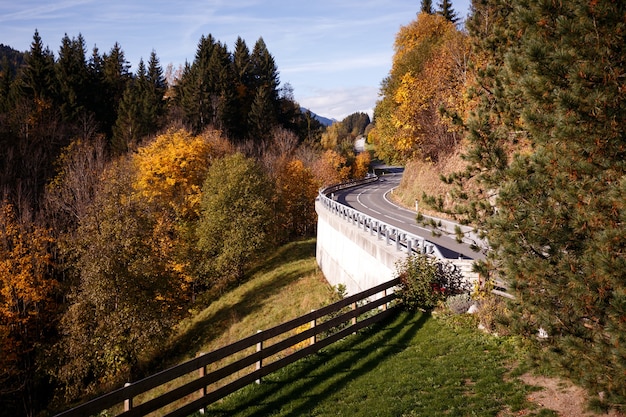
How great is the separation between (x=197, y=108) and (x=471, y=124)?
2405 inches

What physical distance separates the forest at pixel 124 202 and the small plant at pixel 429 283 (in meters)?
15.1

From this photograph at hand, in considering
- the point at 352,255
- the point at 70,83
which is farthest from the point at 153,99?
the point at 352,255

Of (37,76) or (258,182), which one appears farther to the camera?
(37,76)

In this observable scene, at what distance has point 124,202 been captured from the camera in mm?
31453

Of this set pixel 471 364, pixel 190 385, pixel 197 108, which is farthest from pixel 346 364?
pixel 197 108

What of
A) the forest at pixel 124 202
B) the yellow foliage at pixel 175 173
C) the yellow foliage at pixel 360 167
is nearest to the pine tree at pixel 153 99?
the forest at pixel 124 202

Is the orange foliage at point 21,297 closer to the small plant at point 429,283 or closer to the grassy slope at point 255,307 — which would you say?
the grassy slope at point 255,307

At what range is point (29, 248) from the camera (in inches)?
1173

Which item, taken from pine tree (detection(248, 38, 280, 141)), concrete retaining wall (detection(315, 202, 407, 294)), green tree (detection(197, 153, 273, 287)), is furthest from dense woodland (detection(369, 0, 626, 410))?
pine tree (detection(248, 38, 280, 141))

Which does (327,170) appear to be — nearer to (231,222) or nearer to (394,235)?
(231,222)

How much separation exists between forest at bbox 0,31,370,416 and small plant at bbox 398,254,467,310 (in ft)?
49.4

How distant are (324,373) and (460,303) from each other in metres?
4.56

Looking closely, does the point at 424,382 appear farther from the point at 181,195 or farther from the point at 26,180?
the point at 26,180

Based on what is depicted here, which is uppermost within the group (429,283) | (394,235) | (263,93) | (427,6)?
(427,6)
